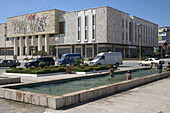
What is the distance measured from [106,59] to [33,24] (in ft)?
187

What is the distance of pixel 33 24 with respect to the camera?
3246 inches

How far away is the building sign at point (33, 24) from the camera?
7625cm

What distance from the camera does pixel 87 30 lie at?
229 ft

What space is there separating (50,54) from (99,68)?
57.2m

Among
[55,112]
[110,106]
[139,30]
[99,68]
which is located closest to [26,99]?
[55,112]

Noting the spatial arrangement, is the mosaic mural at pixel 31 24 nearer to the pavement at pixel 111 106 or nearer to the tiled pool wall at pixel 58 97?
the tiled pool wall at pixel 58 97

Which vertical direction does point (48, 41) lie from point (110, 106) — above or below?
above

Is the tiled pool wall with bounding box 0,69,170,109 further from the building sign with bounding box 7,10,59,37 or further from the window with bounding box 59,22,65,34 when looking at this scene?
the building sign with bounding box 7,10,59,37

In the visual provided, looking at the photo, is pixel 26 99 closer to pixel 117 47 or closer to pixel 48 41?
pixel 117 47

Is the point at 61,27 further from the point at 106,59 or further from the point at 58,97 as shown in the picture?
the point at 58,97

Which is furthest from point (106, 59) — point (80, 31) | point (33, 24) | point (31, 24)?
point (31, 24)

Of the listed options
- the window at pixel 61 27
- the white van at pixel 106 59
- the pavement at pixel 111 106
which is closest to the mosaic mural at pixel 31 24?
the window at pixel 61 27

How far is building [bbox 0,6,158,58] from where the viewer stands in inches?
2662

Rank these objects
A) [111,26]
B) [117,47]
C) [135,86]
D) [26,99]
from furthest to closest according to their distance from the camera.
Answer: [117,47], [111,26], [135,86], [26,99]
